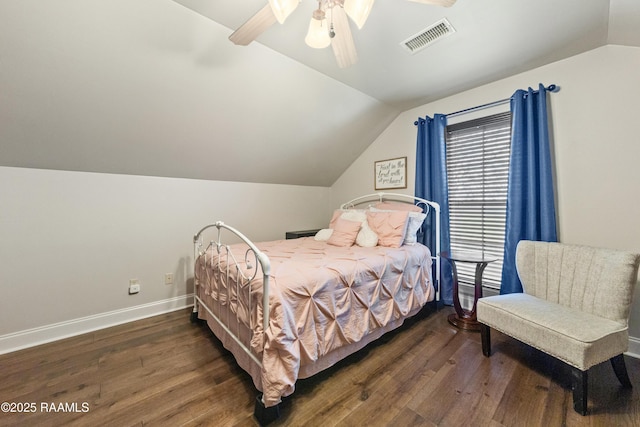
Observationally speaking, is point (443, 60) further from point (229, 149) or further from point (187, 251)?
point (187, 251)

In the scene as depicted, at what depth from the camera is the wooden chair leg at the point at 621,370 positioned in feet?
5.12

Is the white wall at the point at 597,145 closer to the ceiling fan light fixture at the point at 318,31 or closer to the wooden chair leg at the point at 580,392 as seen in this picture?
the wooden chair leg at the point at 580,392

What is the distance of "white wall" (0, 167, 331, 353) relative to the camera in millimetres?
2080

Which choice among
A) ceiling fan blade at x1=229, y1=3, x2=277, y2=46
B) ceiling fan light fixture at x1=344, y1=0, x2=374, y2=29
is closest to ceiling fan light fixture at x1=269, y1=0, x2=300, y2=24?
ceiling fan blade at x1=229, y1=3, x2=277, y2=46

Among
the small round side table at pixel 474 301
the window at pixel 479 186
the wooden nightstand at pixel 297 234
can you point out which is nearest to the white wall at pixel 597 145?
the window at pixel 479 186

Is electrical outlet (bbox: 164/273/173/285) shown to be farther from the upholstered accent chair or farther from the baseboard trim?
the upholstered accent chair

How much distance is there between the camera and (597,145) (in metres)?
2.03

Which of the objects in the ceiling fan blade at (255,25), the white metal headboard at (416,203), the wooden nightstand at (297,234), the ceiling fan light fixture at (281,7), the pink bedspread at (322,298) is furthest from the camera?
the wooden nightstand at (297,234)

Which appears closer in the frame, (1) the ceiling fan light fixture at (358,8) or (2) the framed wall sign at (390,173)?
(1) the ceiling fan light fixture at (358,8)

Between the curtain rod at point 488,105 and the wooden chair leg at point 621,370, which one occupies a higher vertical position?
the curtain rod at point 488,105

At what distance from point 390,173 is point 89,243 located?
3372 millimetres

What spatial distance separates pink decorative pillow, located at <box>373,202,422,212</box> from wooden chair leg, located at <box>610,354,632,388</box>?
1889 millimetres

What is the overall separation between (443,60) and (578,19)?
2.71 feet

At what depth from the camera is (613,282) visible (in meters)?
1.62
